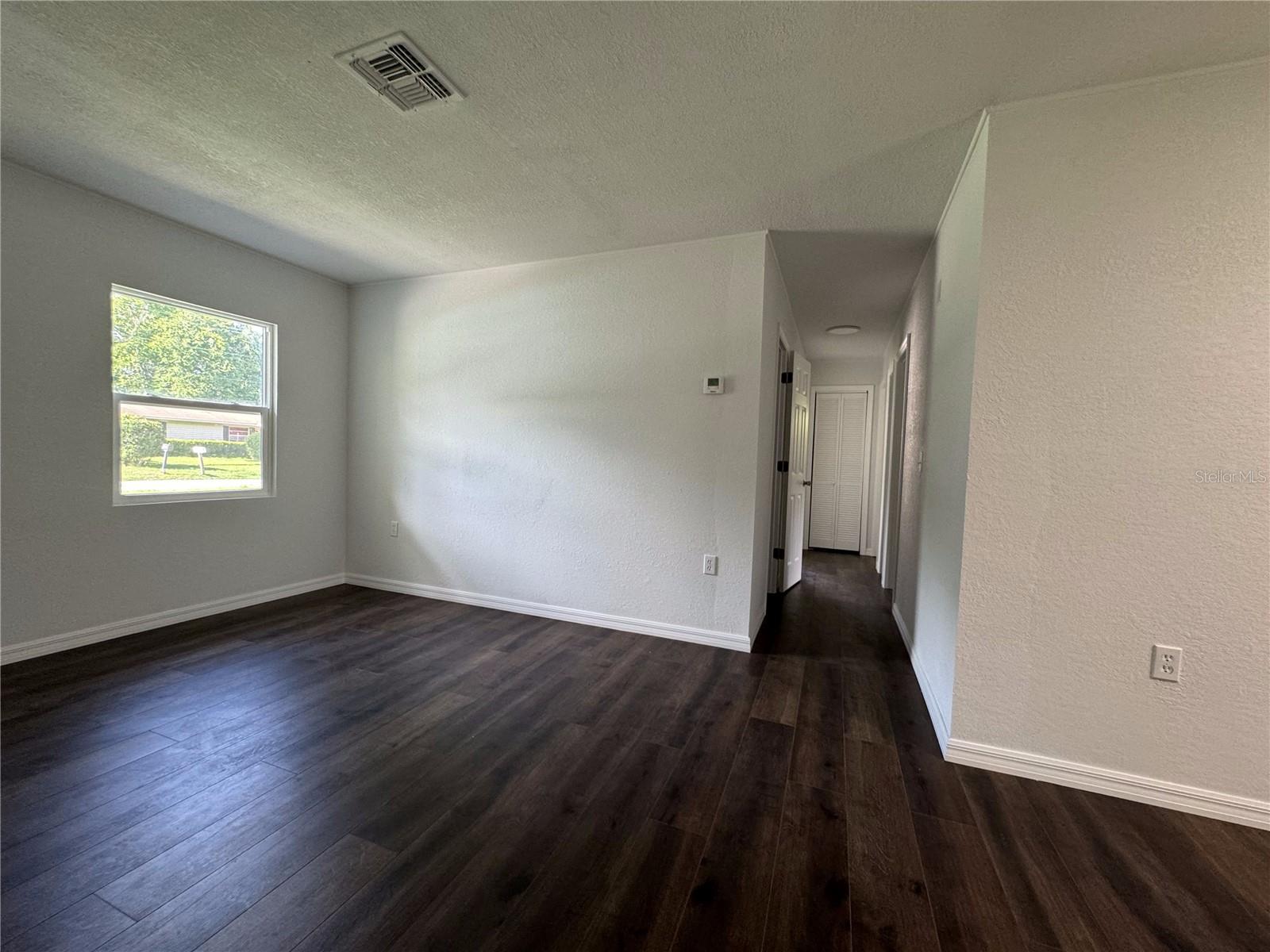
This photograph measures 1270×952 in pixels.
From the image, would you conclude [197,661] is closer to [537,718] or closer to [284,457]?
[284,457]

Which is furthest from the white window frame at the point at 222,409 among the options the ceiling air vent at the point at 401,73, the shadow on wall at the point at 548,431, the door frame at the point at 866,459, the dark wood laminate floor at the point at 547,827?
the door frame at the point at 866,459

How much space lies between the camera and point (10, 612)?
240 cm

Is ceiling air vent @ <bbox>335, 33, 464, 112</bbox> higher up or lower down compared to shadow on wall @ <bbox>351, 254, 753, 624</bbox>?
higher up

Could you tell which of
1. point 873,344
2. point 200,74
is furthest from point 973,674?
point 873,344

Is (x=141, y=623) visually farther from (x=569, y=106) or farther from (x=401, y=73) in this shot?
(x=569, y=106)

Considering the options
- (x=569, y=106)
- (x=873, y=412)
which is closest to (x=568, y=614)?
(x=569, y=106)

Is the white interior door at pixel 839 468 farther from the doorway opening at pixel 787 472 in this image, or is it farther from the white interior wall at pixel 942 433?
the white interior wall at pixel 942 433

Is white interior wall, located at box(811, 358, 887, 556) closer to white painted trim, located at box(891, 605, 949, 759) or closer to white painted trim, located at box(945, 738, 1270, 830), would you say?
white painted trim, located at box(891, 605, 949, 759)

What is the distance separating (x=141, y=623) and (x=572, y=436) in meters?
2.83

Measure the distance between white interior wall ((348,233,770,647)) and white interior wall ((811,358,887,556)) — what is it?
11.2ft

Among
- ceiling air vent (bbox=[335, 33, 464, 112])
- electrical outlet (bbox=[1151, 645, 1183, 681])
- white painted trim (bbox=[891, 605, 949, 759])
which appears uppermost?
ceiling air vent (bbox=[335, 33, 464, 112])

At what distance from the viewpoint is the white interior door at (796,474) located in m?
4.14

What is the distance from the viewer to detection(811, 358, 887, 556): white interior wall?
20.2 ft

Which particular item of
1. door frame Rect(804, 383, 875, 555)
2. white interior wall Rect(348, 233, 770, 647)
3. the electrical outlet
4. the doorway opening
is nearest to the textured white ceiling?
white interior wall Rect(348, 233, 770, 647)
